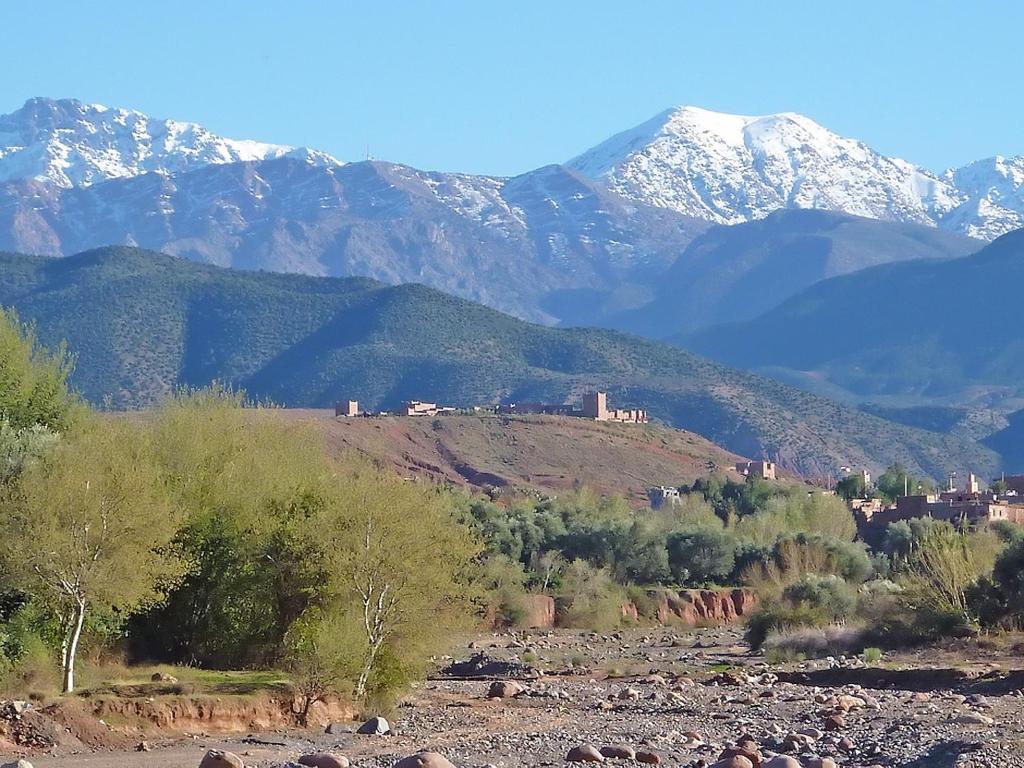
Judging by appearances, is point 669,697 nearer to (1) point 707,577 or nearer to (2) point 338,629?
(2) point 338,629

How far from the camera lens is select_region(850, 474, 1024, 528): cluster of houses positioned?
99875 millimetres

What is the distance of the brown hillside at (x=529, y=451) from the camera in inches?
5502

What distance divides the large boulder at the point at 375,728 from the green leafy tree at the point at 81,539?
482cm

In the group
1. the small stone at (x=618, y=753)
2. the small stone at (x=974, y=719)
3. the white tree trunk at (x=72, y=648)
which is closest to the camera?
the small stone at (x=618, y=753)

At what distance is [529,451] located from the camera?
5842 inches

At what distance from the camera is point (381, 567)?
39188mm

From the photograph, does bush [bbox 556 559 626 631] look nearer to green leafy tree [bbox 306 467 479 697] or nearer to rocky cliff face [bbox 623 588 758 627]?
rocky cliff face [bbox 623 588 758 627]

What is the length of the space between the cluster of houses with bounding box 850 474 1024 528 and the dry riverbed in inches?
1570

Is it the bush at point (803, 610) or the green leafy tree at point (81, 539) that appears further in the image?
the bush at point (803, 610)

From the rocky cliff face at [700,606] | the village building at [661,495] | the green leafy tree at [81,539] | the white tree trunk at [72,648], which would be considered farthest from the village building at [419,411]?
the white tree trunk at [72,648]

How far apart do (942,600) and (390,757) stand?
31048 millimetres

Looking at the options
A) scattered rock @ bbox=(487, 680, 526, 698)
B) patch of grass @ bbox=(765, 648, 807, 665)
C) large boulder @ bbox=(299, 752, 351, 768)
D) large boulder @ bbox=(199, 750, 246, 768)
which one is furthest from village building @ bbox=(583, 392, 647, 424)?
large boulder @ bbox=(199, 750, 246, 768)

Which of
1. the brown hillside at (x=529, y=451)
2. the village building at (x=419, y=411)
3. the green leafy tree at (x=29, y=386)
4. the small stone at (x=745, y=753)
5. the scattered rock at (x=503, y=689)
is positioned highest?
the village building at (x=419, y=411)

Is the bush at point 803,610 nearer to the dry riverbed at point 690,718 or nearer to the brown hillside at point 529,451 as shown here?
the dry riverbed at point 690,718
